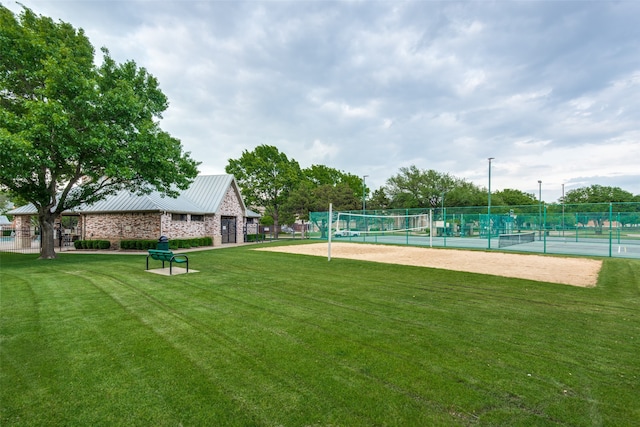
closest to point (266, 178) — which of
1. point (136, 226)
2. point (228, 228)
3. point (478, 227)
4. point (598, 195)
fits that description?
point (228, 228)

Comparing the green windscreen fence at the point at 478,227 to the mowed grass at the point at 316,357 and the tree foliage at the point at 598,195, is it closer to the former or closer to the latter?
the mowed grass at the point at 316,357

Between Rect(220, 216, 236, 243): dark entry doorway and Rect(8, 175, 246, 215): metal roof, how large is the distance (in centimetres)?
171

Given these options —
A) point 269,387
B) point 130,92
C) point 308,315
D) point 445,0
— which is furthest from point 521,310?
point 130,92

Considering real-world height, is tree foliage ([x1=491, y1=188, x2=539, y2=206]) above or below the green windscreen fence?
above

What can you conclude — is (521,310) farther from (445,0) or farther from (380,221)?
(380,221)

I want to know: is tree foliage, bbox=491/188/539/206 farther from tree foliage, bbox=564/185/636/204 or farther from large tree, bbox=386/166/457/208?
large tree, bbox=386/166/457/208

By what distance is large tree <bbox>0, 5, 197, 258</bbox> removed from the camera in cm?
1180

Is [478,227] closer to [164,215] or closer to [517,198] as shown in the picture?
[164,215]

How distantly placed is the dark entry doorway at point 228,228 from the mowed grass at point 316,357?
1987cm

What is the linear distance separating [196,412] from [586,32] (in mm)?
16120

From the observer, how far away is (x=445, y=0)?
37.6ft

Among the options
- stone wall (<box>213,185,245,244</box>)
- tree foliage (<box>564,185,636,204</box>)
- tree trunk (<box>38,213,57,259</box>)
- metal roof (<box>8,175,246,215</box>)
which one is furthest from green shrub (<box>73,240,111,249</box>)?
tree foliage (<box>564,185,636,204</box>)

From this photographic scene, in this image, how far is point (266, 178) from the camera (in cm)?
3806

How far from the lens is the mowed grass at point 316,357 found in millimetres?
2838
